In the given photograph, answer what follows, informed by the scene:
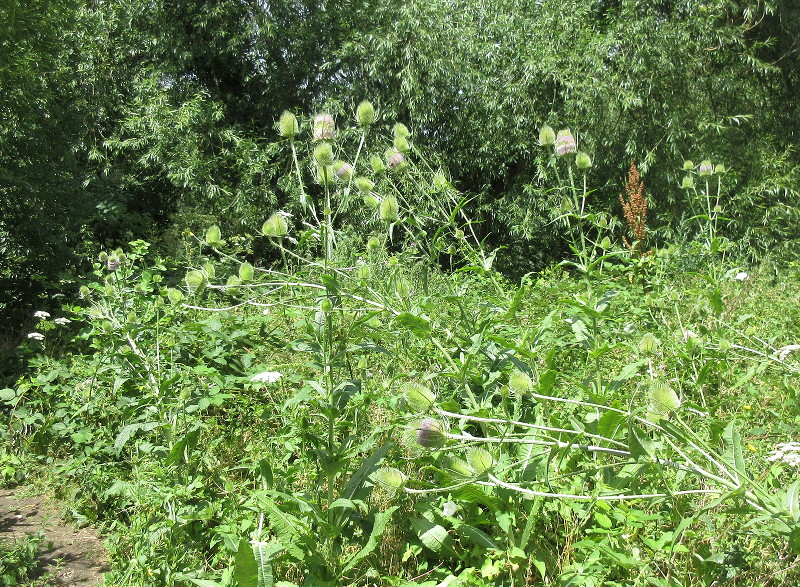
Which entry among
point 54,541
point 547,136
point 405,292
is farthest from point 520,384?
point 54,541

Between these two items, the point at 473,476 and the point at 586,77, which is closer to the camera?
the point at 473,476

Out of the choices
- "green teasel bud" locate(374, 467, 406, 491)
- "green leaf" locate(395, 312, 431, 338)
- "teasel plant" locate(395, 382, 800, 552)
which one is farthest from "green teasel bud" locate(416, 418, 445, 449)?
"green leaf" locate(395, 312, 431, 338)

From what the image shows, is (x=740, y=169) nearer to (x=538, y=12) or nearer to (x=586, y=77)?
(x=586, y=77)

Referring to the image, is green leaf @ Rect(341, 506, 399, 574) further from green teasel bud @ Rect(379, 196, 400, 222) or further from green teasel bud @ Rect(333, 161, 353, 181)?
green teasel bud @ Rect(333, 161, 353, 181)

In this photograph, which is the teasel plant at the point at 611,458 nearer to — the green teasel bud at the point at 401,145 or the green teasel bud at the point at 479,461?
the green teasel bud at the point at 479,461

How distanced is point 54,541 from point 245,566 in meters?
1.39

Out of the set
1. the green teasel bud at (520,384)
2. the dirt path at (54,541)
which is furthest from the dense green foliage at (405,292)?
the dirt path at (54,541)

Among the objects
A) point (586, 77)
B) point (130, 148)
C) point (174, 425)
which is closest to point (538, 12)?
point (586, 77)

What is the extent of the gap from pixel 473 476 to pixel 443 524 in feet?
1.29

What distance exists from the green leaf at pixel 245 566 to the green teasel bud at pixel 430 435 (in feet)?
1.47

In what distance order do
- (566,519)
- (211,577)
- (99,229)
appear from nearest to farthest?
(566,519), (211,577), (99,229)

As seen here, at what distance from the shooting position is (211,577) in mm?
1678

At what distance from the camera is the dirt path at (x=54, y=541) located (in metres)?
2.02

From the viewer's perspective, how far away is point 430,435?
1.27m
